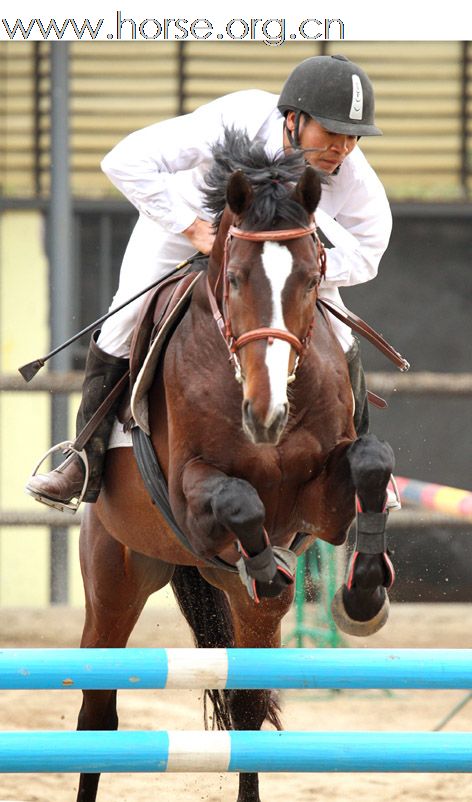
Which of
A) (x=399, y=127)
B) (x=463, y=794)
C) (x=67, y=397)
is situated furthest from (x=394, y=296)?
(x=463, y=794)

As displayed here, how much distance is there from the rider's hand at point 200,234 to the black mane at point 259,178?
12 centimetres

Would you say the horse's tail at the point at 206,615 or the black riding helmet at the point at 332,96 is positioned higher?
the black riding helmet at the point at 332,96

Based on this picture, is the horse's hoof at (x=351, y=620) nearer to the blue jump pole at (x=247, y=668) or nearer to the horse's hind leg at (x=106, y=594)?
the blue jump pole at (x=247, y=668)

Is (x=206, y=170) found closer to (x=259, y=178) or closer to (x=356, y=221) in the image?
(x=356, y=221)

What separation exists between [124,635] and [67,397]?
3871 millimetres

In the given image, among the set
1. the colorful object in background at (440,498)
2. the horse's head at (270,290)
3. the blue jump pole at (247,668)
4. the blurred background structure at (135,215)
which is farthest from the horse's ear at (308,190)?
the blurred background structure at (135,215)

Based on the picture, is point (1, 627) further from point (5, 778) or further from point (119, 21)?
point (119, 21)

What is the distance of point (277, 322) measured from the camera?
294cm

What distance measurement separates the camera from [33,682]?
8.79 ft

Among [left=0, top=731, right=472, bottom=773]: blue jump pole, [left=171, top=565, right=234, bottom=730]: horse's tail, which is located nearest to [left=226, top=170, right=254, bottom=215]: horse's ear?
[left=0, top=731, right=472, bottom=773]: blue jump pole

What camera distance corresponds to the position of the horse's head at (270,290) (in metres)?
2.87

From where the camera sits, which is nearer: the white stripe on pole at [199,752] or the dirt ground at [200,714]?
the white stripe on pole at [199,752]

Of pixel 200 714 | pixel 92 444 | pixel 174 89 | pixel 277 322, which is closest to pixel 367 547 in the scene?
pixel 277 322

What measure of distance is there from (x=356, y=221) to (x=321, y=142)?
0.39 m
